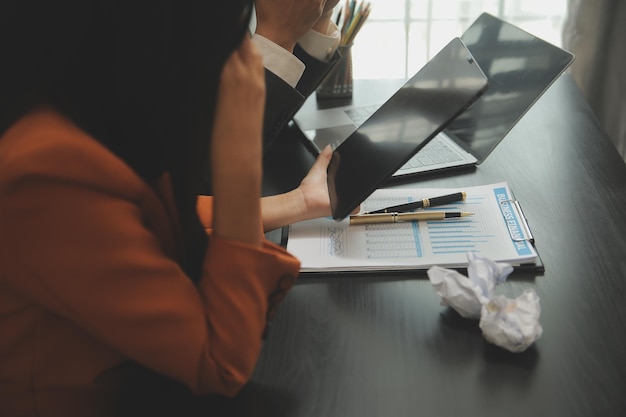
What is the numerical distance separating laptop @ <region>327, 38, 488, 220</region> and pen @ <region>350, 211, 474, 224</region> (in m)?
0.04

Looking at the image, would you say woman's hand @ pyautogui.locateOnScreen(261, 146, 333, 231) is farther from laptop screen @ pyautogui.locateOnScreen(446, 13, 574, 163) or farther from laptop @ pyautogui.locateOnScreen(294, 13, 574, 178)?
laptop screen @ pyautogui.locateOnScreen(446, 13, 574, 163)

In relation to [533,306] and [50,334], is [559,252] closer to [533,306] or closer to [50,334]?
[533,306]

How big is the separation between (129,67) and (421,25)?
1720mm

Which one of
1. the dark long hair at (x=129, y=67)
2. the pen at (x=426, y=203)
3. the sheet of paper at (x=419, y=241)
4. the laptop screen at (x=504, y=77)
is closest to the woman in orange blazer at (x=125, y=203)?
the dark long hair at (x=129, y=67)

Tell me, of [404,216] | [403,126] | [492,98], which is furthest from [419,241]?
[492,98]

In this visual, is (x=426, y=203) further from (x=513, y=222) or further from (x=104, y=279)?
(x=104, y=279)

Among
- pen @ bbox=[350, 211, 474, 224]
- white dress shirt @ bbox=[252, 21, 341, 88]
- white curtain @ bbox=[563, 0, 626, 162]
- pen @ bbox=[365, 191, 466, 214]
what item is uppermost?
white curtain @ bbox=[563, 0, 626, 162]

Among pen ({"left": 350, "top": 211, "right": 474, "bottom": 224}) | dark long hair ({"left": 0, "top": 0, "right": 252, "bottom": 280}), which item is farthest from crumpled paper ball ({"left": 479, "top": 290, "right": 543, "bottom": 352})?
dark long hair ({"left": 0, "top": 0, "right": 252, "bottom": 280})

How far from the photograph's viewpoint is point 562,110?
128cm

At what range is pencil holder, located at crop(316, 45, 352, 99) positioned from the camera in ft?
4.48

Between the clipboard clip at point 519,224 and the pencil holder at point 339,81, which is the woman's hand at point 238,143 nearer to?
Answer: the clipboard clip at point 519,224

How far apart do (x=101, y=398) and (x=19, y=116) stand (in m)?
0.32

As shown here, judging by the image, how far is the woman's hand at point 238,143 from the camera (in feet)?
2.07

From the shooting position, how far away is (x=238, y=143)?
2.09 feet
